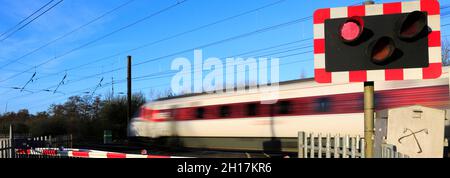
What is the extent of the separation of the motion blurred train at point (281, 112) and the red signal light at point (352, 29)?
12.4m

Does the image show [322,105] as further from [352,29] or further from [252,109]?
[352,29]

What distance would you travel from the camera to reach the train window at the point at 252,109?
74.2ft

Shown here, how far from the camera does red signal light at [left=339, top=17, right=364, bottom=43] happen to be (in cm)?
431

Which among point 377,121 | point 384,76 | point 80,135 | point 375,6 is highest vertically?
point 375,6

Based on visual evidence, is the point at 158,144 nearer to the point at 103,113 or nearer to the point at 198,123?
the point at 198,123

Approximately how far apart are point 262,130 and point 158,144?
464 inches

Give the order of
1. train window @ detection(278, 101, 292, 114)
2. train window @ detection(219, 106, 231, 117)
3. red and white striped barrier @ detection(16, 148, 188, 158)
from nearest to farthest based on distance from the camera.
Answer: red and white striped barrier @ detection(16, 148, 188, 158) → train window @ detection(278, 101, 292, 114) → train window @ detection(219, 106, 231, 117)

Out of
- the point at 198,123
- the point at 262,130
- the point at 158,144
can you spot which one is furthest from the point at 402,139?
the point at 158,144

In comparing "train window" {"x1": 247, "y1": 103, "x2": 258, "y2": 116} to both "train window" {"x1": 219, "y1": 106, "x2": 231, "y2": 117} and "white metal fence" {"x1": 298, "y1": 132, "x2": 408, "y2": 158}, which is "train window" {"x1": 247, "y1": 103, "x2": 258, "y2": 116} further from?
"white metal fence" {"x1": 298, "y1": 132, "x2": 408, "y2": 158}

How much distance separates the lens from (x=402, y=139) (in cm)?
777

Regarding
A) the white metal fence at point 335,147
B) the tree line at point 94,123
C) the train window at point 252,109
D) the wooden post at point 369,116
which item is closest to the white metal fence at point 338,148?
the white metal fence at point 335,147

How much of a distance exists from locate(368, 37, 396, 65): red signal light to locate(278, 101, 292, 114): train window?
646 inches

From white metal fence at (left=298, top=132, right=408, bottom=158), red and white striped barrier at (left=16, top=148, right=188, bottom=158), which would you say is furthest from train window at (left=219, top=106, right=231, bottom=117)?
white metal fence at (left=298, top=132, right=408, bottom=158)
